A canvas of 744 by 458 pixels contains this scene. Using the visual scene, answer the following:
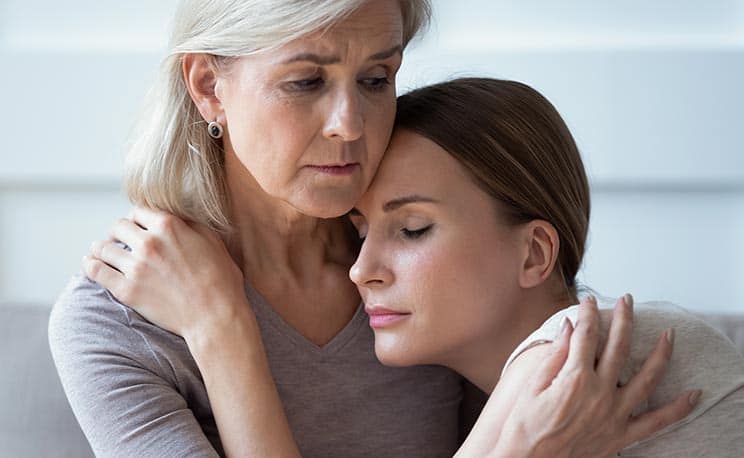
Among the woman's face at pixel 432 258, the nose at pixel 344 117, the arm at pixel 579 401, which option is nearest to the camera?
the arm at pixel 579 401

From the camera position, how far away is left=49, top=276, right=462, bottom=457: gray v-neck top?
1.41 meters

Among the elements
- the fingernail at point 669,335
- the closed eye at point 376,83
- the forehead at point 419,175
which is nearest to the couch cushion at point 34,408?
the forehead at point 419,175

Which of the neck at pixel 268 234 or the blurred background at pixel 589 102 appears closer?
the neck at pixel 268 234

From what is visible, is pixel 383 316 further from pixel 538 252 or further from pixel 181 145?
pixel 181 145

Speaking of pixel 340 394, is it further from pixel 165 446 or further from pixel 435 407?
pixel 165 446

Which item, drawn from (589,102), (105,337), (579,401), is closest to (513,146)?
(579,401)

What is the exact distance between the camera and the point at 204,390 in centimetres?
152

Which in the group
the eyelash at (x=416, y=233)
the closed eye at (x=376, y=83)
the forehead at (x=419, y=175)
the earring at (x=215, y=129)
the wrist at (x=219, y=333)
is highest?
the closed eye at (x=376, y=83)

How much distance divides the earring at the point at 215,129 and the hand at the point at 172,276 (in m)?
0.13

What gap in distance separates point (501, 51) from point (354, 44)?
92 cm

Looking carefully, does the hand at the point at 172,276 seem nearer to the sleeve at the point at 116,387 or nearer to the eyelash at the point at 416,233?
the sleeve at the point at 116,387

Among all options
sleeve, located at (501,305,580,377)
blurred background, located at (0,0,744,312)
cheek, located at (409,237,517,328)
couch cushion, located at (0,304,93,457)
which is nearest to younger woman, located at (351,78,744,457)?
cheek, located at (409,237,517,328)

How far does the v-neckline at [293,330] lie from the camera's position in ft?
5.23

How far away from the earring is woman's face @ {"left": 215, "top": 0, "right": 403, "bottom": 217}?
0.22 ft
